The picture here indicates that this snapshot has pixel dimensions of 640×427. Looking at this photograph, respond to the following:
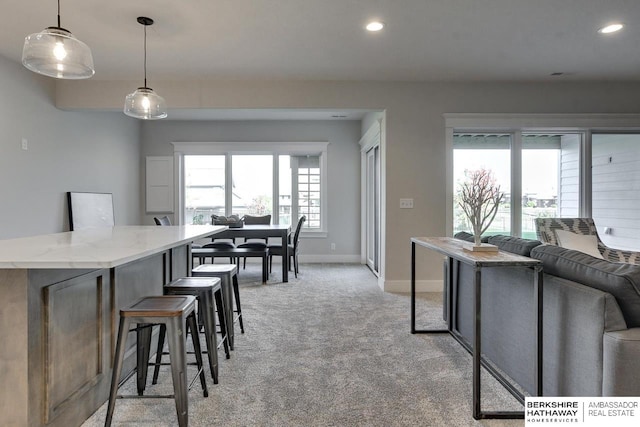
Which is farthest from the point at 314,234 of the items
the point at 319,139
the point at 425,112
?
the point at 425,112

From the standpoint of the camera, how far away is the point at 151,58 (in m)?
3.89

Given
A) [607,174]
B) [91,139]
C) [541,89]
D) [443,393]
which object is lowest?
[443,393]

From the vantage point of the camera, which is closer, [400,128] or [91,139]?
[400,128]

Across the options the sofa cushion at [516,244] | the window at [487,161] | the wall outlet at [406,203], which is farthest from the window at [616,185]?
the sofa cushion at [516,244]

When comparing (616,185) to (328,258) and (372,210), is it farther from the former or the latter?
(328,258)

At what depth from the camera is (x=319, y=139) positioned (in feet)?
22.3

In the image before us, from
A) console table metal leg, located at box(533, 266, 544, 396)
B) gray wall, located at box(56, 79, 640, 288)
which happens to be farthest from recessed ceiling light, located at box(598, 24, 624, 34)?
console table metal leg, located at box(533, 266, 544, 396)

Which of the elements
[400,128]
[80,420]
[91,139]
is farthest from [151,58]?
Answer: [80,420]

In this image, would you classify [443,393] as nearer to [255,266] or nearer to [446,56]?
[446,56]

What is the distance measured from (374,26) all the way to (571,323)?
8.86 ft

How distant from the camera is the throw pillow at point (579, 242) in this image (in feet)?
12.4

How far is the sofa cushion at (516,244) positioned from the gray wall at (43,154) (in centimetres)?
473

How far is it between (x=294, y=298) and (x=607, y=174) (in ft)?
14.8

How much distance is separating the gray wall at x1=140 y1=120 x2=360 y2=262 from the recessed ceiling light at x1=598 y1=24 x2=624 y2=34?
397 centimetres
